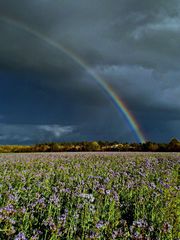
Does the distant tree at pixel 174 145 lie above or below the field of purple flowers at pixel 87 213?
above

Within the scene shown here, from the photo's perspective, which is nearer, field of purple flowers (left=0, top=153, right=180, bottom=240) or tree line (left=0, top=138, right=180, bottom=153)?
field of purple flowers (left=0, top=153, right=180, bottom=240)

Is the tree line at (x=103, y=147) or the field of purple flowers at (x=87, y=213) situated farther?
the tree line at (x=103, y=147)

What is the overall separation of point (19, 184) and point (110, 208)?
268 centimetres

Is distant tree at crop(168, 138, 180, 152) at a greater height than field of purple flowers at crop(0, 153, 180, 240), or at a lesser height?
greater

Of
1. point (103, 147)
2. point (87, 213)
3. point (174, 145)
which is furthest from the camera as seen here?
point (103, 147)

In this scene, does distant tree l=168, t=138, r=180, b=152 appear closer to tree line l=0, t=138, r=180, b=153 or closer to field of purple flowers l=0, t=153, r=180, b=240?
tree line l=0, t=138, r=180, b=153

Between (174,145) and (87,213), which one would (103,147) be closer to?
(174,145)

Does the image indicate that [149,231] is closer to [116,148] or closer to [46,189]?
[46,189]

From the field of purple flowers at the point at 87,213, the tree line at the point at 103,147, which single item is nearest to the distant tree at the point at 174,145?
the tree line at the point at 103,147

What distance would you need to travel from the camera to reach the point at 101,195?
6.01 metres

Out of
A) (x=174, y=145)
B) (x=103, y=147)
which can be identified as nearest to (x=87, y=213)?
(x=174, y=145)

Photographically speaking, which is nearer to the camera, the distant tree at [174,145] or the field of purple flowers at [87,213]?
the field of purple flowers at [87,213]

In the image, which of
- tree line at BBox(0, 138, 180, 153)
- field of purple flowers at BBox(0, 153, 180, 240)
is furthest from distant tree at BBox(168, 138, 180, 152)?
field of purple flowers at BBox(0, 153, 180, 240)

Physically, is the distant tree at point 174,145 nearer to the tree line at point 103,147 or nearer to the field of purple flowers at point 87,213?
the tree line at point 103,147
